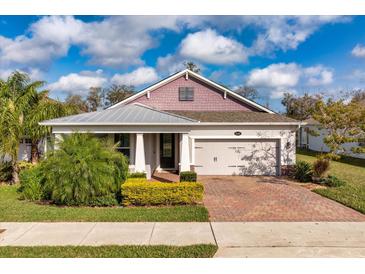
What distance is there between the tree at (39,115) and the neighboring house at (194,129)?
1.78 meters

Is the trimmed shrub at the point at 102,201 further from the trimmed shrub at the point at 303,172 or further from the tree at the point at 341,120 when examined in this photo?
the tree at the point at 341,120

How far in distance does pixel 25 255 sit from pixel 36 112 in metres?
10.3

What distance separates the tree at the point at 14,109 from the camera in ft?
40.3

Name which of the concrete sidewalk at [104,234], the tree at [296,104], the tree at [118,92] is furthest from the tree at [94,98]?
the concrete sidewalk at [104,234]

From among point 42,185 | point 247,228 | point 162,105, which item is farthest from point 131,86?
point 247,228

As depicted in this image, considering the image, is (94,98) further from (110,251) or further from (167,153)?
(110,251)

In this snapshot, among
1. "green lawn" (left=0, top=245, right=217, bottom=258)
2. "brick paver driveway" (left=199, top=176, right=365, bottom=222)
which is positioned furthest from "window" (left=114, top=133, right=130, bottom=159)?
"green lawn" (left=0, top=245, right=217, bottom=258)

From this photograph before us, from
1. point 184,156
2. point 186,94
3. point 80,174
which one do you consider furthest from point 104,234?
point 186,94

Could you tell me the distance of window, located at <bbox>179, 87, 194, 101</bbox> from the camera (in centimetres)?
1856

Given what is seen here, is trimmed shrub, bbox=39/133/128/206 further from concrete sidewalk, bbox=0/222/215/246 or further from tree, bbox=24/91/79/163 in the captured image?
tree, bbox=24/91/79/163

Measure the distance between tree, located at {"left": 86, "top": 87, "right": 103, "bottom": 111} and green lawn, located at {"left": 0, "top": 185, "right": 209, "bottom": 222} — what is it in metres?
45.9

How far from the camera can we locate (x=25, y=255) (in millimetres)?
5504

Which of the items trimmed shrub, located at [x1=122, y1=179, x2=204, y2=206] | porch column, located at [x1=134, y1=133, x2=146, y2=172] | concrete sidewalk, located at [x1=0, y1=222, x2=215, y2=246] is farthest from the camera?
porch column, located at [x1=134, y1=133, x2=146, y2=172]

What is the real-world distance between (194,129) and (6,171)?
9.56 meters
